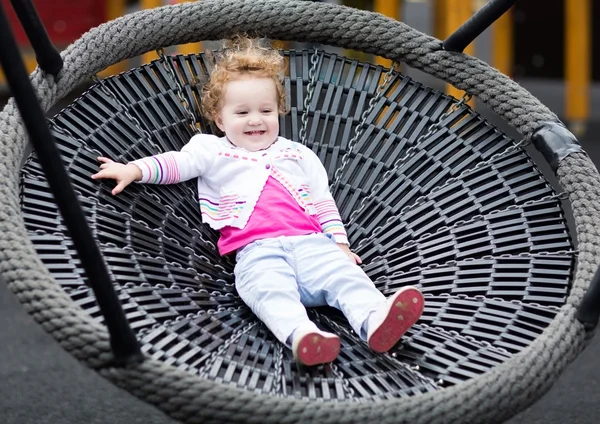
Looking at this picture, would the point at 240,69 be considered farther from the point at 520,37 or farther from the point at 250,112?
the point at 520,37

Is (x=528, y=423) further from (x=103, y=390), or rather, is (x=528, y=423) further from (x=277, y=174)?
(x=103, y=390)

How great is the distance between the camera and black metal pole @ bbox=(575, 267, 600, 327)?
137 cm

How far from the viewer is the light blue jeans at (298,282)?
4.83ft

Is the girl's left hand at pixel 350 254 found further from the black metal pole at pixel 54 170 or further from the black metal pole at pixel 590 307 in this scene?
the black metal pole at pixel 54 170

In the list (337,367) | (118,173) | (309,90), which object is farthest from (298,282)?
(309,90)

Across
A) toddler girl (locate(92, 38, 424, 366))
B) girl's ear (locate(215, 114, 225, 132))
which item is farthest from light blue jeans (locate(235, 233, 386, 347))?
girl's ear (locate(215, 114, 225, 132))

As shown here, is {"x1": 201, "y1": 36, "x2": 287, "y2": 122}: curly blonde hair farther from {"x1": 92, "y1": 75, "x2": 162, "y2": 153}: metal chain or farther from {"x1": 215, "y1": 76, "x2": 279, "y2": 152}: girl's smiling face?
{"x1": 92, "y1": 75, "x2": 162, "y2": 153}: metal chain

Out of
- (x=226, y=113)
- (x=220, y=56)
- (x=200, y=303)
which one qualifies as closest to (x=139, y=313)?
(x=200, y=303)

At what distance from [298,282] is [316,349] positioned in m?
0.26

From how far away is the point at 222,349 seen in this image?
4.55 ft

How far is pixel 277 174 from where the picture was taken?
5.64 ft

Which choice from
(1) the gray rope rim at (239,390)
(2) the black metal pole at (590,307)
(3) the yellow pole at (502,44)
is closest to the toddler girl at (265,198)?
(1) the gray rope rim at (239,390)

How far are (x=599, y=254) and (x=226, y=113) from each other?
683 mm

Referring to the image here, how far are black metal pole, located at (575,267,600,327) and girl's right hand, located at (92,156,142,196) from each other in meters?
0.73
